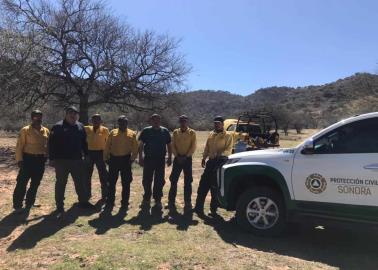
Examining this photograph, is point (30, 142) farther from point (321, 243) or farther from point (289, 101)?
point (289, 101)

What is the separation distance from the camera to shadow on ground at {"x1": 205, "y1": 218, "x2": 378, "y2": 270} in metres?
6.40

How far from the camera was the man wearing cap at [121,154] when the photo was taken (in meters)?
9.45

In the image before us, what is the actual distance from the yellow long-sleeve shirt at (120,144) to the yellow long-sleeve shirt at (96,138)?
1.98 ft

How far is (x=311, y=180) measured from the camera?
22.3ft

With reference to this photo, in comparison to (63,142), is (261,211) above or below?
below

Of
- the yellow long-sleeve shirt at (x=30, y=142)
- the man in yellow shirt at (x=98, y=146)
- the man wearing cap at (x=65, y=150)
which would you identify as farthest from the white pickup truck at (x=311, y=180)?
the yellow long-sleeve shirt at (x=30, y=142)

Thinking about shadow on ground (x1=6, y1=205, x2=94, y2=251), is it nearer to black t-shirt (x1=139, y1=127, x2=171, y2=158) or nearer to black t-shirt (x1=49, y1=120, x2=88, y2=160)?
black t-shirt (x1=49, y1=120, x2=88, y2=160)

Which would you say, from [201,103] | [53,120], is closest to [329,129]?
[53,120]

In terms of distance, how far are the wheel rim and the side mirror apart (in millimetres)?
927

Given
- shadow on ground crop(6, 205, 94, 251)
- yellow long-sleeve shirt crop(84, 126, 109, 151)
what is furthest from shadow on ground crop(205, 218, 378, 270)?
yellow long-sleeve shirt crop(84, 126, 109, 151)

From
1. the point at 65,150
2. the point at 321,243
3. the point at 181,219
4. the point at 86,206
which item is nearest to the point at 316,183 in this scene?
the point at 321,243

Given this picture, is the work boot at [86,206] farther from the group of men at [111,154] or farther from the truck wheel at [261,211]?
the truck wheel at [261,211]

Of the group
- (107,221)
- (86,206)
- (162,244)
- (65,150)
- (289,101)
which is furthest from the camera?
(289,101)

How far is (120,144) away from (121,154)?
0.19 m
